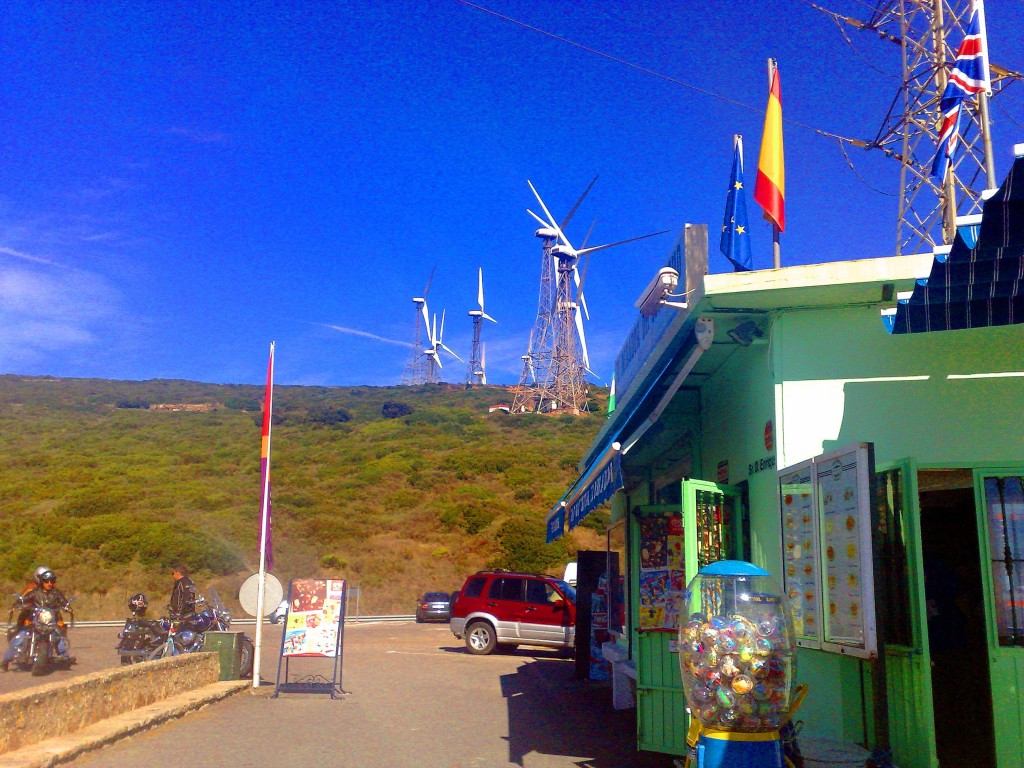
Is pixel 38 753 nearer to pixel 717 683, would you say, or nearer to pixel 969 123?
pixel 717 683

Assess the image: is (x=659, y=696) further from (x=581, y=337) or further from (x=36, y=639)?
(x=581, y=337)

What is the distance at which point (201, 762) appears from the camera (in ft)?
26.7

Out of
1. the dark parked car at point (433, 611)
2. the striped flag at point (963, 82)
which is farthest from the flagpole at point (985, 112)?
the dark parked car at point (433, 611)

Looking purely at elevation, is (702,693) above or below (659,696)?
above

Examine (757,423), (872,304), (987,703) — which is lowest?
(987,703)

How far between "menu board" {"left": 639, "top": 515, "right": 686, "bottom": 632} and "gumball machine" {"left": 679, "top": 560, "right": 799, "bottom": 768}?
443 centimetres

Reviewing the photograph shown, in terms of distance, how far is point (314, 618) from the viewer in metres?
12.7

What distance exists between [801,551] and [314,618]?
8.04 meters

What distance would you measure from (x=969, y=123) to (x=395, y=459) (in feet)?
165

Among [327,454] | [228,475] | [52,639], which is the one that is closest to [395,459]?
[327,454]

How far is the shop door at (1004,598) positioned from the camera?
612 cm

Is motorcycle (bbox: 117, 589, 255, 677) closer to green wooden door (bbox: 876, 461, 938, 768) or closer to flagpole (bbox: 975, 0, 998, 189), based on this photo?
green wooden door (bbox: 876, 461, 938, 768)

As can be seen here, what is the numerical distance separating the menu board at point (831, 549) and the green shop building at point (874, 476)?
0.05 feet

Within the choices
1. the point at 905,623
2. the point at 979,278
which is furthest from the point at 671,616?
the point at 979,278
